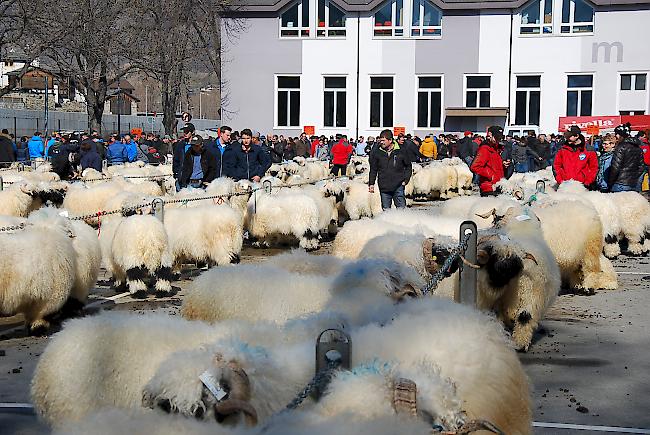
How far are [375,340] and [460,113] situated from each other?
3839 centimetres

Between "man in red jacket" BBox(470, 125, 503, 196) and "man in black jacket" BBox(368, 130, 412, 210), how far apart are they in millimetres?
2055

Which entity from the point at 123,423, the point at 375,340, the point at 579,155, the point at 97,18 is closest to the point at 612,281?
the point at 579,155

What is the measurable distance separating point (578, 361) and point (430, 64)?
35.7 meters

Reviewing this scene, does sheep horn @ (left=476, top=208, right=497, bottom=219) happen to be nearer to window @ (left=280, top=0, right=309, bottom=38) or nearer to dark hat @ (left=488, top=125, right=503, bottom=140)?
dark hat @ (left=488, top=125, right=503, bottom=140)

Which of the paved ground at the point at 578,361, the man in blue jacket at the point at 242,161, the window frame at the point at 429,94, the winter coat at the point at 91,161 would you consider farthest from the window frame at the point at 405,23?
the paved ground at the point at 578,361

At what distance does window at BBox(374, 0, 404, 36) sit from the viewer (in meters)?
43.2

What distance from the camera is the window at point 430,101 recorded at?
42.8m

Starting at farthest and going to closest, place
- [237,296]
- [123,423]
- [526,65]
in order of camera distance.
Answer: [526,65] → [237,296] → [123,423]

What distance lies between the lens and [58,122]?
52.4m

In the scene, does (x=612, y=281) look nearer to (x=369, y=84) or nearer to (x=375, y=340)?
(x=375, y=340)

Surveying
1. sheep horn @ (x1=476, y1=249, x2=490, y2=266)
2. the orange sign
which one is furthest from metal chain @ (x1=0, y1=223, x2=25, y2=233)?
the orange sign

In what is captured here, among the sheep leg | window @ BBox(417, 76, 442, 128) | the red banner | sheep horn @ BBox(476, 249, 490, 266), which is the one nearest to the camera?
sheep horn @ BBox(476, 249, 490, 266)

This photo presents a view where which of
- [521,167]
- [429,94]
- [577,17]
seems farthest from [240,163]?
[577,17]

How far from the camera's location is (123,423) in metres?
3.13
